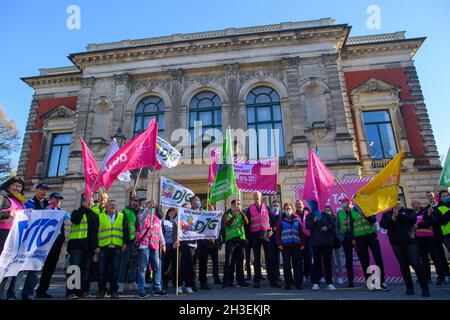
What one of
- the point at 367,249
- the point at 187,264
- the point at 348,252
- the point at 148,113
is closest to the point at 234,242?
the point at 187,264

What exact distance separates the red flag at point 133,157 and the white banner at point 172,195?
0.62m

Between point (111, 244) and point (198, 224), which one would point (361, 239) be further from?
point (111, 244)

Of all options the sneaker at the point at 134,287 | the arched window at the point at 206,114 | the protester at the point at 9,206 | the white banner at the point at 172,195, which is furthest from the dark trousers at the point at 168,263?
the arched window at the point at 206,114

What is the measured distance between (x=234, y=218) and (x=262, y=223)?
0.76m

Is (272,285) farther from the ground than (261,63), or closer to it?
closer to it

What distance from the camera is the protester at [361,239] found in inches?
294

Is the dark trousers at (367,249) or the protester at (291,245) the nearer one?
the protester at (291,245)

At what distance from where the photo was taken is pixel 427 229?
8398 millimetres

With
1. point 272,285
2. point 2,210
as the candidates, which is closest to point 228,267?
point 272,285

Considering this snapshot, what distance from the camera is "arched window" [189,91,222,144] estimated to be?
1925 centimetres

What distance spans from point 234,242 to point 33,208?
491 cm

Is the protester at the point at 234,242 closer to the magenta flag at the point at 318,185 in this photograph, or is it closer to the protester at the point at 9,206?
the magenta flag at the point at 318,185
